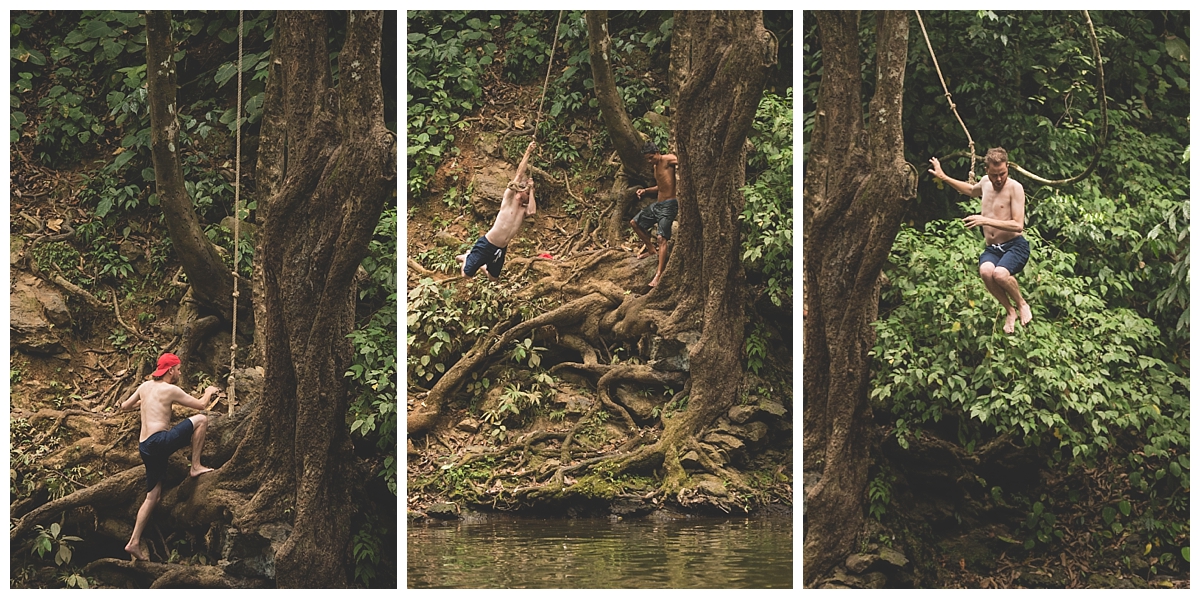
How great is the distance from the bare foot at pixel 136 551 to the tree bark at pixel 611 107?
11.9ft

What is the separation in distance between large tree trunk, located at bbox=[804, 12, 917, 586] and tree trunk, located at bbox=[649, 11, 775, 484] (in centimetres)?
50

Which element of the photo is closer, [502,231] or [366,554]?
[366,554]

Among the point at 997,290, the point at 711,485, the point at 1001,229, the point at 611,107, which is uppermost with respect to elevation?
the point at 611,107

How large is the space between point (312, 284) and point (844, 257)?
2.79 metres

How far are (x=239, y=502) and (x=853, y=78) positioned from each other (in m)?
4.00

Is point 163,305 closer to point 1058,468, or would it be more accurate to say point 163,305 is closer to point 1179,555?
point 1058,468

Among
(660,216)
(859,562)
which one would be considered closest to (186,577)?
(660,216)

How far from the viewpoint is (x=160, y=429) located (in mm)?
6531

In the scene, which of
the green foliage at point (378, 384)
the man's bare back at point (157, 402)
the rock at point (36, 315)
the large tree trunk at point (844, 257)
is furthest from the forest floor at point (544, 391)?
the rock at point (36, 315)

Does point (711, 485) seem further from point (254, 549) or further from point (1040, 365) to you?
point (254, 549)

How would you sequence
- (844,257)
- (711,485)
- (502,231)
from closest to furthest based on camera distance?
1. (844,257)
2. (502,231)
3. (711,485)

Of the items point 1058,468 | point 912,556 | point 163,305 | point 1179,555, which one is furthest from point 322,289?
point 1179,555

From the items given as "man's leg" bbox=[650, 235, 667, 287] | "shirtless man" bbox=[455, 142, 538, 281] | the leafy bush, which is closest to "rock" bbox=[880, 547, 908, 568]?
the leafy bush

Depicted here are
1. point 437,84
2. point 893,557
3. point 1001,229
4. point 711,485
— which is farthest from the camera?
point 437,84
